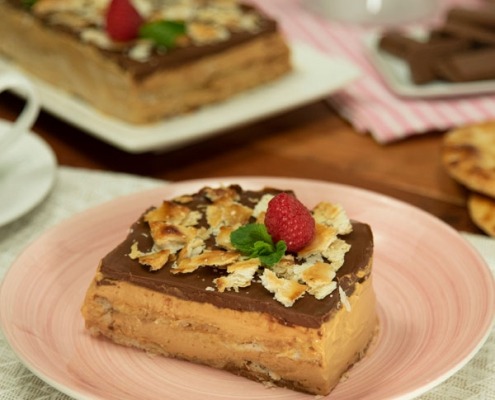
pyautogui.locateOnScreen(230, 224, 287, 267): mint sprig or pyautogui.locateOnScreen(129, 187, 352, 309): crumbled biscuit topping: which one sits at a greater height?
pyautogui.locateOnScreen(230, 224, 287, 267): mint sprig

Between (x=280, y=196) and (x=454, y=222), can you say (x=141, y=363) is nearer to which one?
(x=280, y=196)

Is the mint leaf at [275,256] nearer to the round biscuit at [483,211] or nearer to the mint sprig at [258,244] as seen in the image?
the mint sprig at [258,244]

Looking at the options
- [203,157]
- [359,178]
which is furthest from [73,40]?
[359,178]

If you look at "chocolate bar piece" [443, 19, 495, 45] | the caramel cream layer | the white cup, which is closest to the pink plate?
the caramel cream layer

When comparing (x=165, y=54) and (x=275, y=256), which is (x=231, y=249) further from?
(x=165, y=54)

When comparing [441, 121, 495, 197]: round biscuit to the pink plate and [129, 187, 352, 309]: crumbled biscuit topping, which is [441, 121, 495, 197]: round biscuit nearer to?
the pink plate

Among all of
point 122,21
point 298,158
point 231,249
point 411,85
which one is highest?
point 231,249

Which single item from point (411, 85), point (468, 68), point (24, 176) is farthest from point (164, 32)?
point (468, 68)
